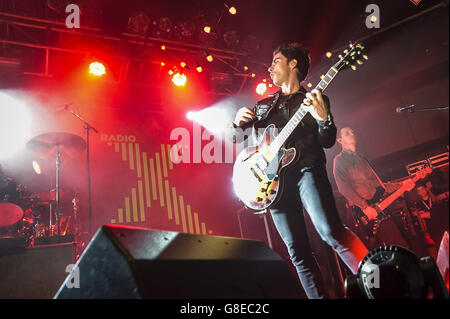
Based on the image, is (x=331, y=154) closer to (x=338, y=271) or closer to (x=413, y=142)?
(x=413, y=142)

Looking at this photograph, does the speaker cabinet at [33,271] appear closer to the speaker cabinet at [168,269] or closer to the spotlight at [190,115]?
the speaker cabinet at [168,269]

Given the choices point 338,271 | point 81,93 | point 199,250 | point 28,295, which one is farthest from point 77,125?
point 199,250

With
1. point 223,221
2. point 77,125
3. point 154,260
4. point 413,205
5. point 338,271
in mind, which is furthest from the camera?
point 223,221

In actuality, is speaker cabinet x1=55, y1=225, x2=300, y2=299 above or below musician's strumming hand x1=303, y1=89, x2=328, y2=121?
below

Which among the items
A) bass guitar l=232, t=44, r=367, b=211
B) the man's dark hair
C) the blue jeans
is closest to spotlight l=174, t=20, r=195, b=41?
the man's dark hair

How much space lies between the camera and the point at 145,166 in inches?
261

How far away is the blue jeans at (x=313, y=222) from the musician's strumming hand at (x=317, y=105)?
360 millimetres

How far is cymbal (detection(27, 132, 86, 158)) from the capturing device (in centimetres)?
448

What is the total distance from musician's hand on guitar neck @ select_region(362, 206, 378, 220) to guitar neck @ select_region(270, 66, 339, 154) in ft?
9.48

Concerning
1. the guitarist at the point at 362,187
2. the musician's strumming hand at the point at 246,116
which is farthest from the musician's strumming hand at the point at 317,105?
the guitarist at the point at 362,187

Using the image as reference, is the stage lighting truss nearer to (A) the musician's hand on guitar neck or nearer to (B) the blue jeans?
(A) the musician's hand on guitar neck

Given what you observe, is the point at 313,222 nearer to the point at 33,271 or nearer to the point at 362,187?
the point at 33,271

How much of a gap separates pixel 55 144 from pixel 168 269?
14.0ft

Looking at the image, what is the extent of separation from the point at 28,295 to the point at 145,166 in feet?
13.2
